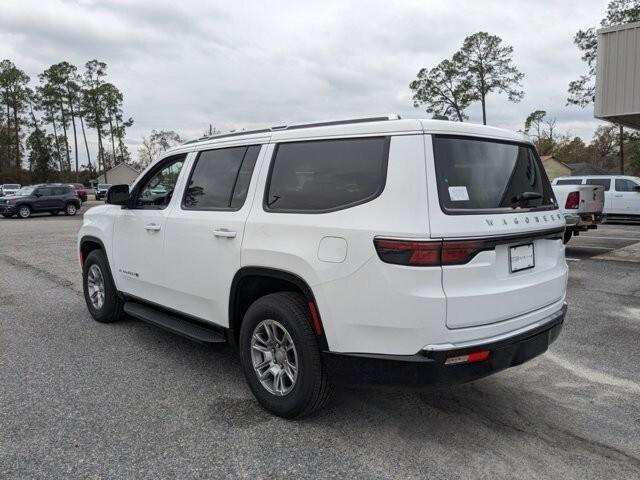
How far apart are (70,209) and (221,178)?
89.1 ft

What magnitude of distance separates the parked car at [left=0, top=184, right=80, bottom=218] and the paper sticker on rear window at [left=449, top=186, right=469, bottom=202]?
27.7 m

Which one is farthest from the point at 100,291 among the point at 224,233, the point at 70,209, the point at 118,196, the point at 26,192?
the point at 70,209

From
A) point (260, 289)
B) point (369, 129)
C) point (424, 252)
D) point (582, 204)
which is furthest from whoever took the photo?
point (582, 204)

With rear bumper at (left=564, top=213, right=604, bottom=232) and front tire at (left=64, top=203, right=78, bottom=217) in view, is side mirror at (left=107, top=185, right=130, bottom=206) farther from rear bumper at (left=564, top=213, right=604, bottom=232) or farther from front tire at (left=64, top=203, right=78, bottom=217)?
front tire at (left=64, top=203, right=78, bottom=217)

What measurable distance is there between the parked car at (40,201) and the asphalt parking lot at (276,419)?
24033 mm

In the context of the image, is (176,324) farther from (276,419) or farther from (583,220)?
(583,220)

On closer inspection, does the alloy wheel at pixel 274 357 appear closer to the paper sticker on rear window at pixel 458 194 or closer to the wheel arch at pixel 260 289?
the wheel arch at pixel 260 289

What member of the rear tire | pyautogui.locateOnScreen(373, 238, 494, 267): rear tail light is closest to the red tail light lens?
pyautogui.locateOnScreen(373, 238, 494, 267): rear tail light

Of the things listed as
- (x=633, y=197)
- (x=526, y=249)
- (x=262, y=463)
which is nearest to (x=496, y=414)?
(x=526, y=249)

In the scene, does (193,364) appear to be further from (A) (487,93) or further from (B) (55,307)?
(A) (487,93)

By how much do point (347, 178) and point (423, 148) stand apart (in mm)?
474

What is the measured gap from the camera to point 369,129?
302 centimetres

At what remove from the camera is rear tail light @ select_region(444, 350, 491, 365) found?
8.94 ft

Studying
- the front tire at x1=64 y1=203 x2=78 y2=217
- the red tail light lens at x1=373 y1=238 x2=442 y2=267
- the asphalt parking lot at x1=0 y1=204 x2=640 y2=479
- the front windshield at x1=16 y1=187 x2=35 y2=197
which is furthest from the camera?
the front tire at x1=64 y1=203 x2=78 y2=217
